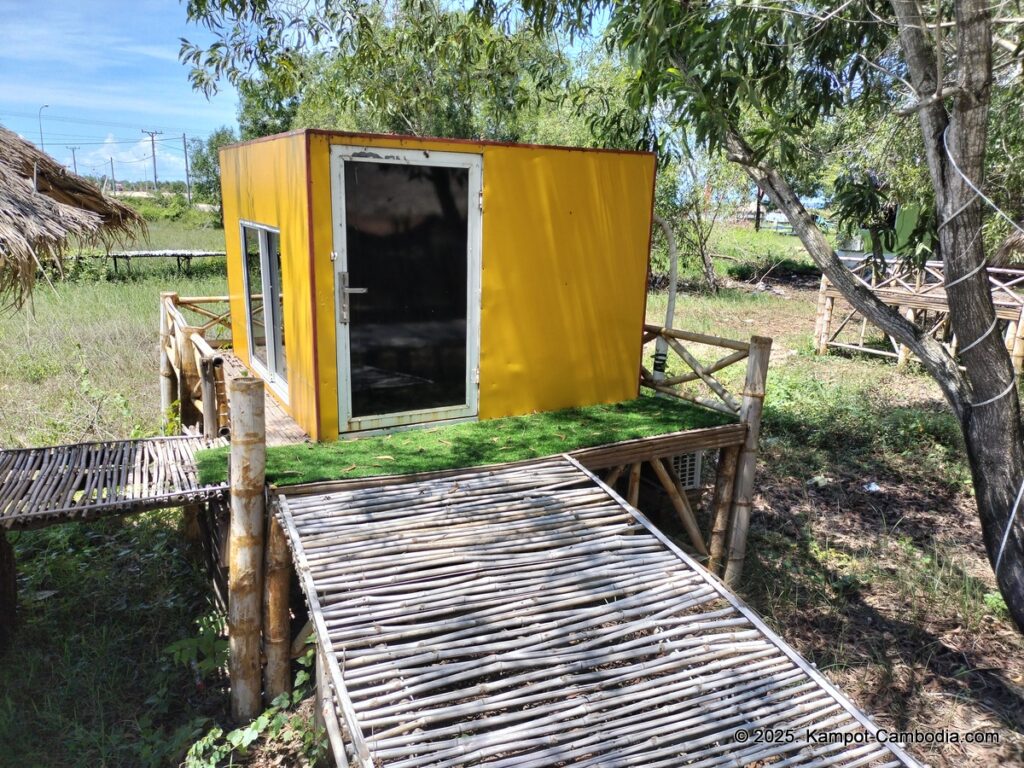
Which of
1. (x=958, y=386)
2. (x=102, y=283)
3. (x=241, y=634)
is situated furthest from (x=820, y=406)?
(x=102, y=283)

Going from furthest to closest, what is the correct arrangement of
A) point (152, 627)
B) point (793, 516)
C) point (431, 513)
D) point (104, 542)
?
point (793, 516) → point (104, 542) → point (152, 627) → point (431, 513)

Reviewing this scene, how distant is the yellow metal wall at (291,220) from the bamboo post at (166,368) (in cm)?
165

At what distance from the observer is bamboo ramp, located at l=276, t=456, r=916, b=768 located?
2.90 metres

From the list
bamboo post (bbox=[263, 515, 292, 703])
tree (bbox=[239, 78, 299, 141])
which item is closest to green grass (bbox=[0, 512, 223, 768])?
bamboo post (bbox=[263, 515, 292, 703])

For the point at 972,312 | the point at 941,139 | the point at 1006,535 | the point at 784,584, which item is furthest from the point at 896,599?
the point at 941,139

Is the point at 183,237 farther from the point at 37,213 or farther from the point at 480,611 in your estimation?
the point at 480,611

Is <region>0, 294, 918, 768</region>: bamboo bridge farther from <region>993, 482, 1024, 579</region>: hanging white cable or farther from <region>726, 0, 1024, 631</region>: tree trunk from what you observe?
<region>993, 482, 1024, 579</region>: hanging white cable

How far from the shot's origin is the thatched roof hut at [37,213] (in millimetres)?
4180

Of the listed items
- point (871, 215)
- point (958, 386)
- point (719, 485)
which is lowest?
point (719, 485)

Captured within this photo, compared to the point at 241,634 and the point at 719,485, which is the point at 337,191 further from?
the point at 719,485

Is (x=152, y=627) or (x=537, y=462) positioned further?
(x=152, y=627)

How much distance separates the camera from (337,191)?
14.7ft

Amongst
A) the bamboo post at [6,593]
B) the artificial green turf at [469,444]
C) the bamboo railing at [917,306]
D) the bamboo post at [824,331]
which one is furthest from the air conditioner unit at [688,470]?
the bamboo post at [824,331]

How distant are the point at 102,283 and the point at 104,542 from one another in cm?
1163
